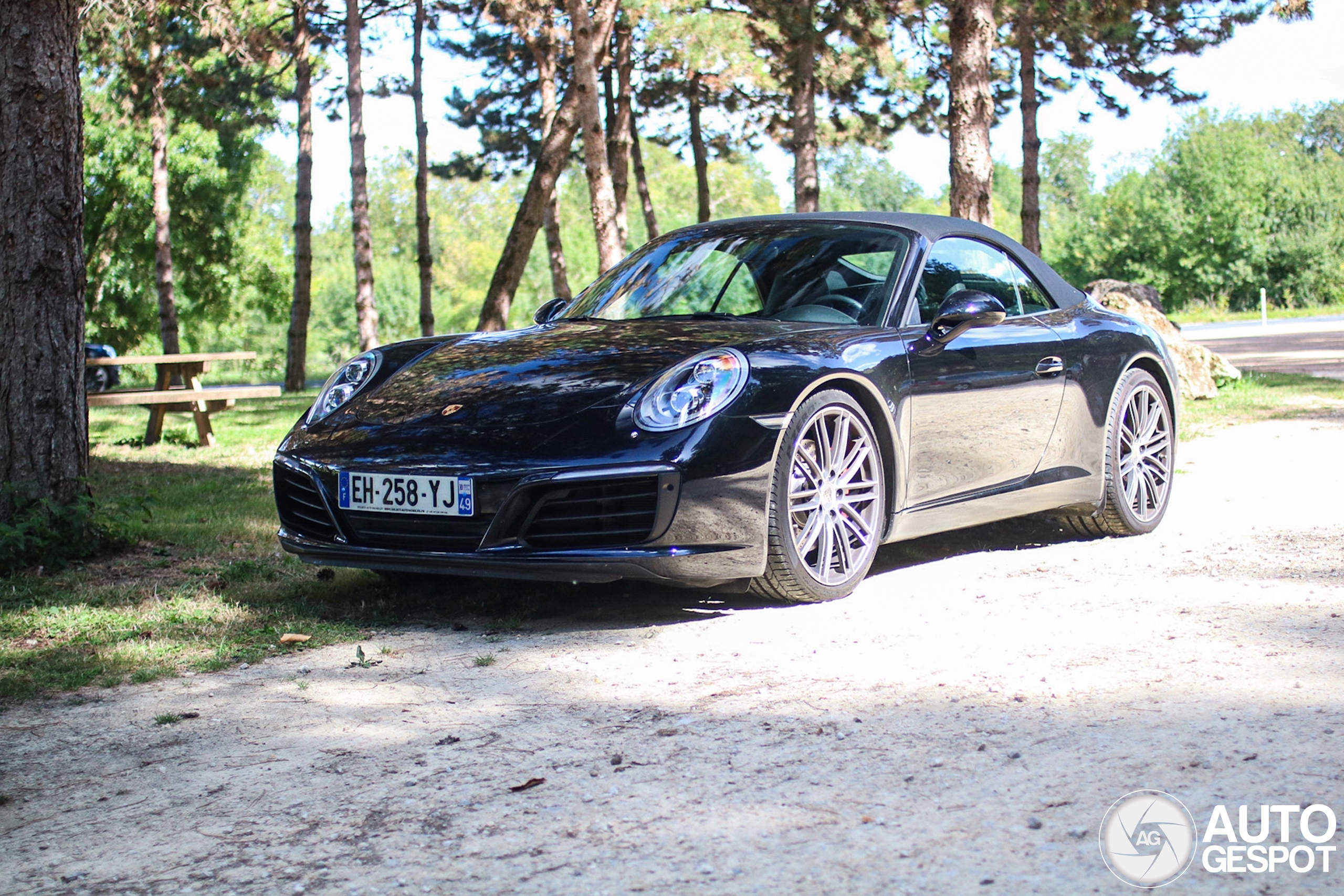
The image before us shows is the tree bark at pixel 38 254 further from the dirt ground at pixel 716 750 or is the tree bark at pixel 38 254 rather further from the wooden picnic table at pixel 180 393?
the wooden picnic table at pixel 180 393

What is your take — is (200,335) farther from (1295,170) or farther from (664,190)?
(664,190)

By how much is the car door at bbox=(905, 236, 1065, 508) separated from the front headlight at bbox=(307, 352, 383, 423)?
208cm

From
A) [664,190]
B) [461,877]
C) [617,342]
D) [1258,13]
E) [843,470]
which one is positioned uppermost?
[664,190]

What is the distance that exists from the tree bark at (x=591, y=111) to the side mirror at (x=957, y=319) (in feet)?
30.4

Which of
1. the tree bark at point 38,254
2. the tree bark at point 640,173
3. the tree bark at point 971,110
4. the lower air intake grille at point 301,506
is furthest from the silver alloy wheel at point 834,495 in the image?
the tree bark at point 640,173

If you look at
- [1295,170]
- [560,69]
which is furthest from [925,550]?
[1295,170]

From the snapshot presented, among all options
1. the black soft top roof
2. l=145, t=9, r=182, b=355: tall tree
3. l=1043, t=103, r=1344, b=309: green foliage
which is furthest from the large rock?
l=1043, t=103, r=1344, b=309: green foliage

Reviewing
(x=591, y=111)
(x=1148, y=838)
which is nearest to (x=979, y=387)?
(x=1148, y=838)

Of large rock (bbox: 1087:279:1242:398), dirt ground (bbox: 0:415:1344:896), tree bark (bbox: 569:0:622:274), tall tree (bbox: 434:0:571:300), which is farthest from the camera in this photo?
tall tree (bbox: 434:0:571:300)

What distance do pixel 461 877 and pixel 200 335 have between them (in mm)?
46609

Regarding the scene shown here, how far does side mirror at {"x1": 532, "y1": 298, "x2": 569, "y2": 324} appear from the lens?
586 centimetres

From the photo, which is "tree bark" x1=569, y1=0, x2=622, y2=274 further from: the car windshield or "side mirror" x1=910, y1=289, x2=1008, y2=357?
"side mirror" x1=910, y1=289, x2=1008, y2=357

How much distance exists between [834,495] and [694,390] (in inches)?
27.3

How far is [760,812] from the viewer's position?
8.72 ft
